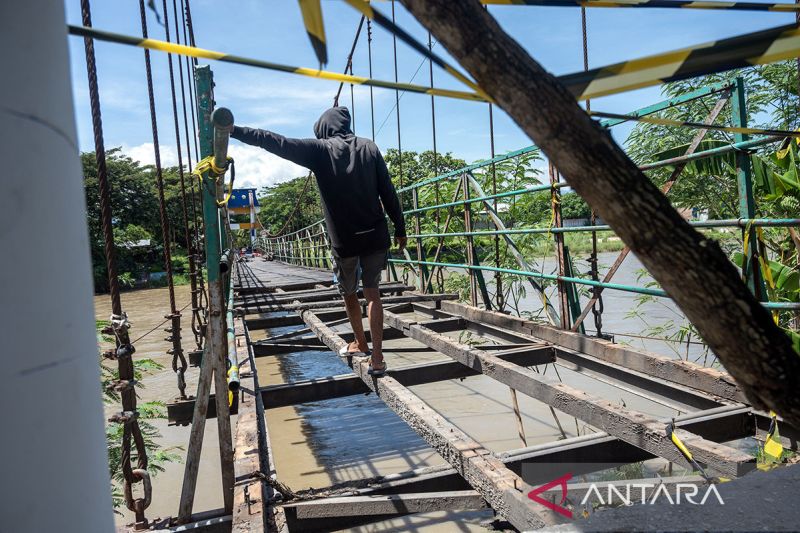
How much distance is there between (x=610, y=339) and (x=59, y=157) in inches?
141

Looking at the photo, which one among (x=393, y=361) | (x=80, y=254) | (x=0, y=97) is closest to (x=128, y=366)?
(x=80, y=254)

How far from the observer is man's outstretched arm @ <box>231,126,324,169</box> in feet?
8.18

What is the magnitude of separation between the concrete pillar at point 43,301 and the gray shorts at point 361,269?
2511 mm

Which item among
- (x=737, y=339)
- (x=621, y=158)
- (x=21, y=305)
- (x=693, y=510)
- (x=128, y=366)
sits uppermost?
(x=621, y=158)

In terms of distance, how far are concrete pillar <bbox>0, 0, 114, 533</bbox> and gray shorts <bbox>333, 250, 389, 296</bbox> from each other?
2511mm

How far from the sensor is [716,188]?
6.41 meters

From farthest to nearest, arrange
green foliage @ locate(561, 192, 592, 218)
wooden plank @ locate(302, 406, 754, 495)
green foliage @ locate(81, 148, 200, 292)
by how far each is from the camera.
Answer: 1. green foliage @ locate(81, 148, 200, 292)
2. green foliage @ locate(561, 192, 592, 218)
3. wooden plank @ locate(302, 406, 754, 495)

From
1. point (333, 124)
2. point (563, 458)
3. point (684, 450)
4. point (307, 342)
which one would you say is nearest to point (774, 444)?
point (684, 450)

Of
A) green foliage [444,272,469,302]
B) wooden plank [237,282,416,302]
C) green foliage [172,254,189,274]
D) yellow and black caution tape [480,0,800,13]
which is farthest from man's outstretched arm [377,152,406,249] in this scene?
green foliage [172,254,189,274]

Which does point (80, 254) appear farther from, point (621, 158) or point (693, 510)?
point (693, 510)

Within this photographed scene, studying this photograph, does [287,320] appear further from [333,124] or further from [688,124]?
[688,124]

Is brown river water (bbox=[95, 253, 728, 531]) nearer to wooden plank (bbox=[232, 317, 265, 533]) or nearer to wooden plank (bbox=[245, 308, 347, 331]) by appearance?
wooden plank (bbox=[245, 308, 347, 331])

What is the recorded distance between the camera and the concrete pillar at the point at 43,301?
621 millimetres

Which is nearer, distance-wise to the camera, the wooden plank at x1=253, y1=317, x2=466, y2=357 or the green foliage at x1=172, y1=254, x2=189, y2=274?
the wooden plank at x1=253, y1=317, x2=466, y2=357
